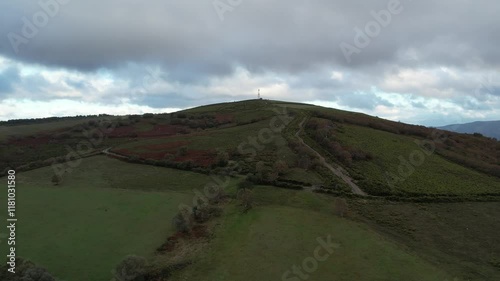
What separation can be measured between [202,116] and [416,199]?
281 feet

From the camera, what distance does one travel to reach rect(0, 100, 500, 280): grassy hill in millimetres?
39425

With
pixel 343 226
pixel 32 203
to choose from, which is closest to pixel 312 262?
pixel 343 226

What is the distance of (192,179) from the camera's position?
66500mm

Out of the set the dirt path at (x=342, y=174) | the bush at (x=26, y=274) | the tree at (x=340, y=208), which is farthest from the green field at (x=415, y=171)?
the bush at (x=26, y=274)

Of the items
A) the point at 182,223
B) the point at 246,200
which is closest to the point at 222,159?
the point at 246,200

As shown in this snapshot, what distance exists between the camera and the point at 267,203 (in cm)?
5516

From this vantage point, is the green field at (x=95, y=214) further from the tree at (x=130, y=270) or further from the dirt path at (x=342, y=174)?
the dirt path at (x=342, y=174)

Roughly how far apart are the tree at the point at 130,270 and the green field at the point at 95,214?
176 cm

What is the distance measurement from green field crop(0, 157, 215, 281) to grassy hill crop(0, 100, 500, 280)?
209 mm

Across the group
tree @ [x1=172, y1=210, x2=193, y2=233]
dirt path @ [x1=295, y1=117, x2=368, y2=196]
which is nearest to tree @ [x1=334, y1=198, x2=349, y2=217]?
dirt path @ [x1=295, y1=117, x2=368, y2=196]

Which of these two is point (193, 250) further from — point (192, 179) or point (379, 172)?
point (379, 172)

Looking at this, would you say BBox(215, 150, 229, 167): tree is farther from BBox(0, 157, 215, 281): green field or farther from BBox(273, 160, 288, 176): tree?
BBox(273, 160, 288, 176): tree

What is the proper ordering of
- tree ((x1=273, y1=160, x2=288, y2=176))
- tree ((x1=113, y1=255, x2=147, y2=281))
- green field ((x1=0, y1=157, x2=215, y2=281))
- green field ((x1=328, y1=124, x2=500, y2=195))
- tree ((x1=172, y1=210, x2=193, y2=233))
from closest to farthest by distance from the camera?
1. tree ((x1=113, y1=255, x2=147, y2=281))
2. green field ((x1=0, y1=157, x2=215, y2=281))
3. tree ((x1=172, y1=210, x2=193, y2=233))
4. green field ((x1=328, y1=124, x2=500, y2=195))
5. tree ((x1=273, y1=160, x2=288, y2=176))

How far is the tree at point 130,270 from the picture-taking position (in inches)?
1425
